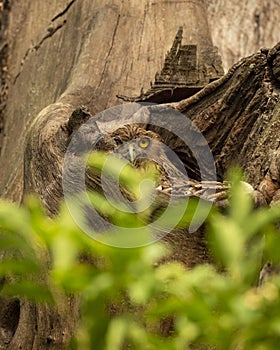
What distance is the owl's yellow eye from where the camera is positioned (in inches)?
76.1

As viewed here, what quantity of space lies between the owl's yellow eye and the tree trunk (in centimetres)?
11

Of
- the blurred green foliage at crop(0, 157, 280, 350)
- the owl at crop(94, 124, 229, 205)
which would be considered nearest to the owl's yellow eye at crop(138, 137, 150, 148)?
the owl at crop(94, 124, 229, 205)

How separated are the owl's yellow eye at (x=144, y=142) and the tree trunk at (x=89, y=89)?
114 mm

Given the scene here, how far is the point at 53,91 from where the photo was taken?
286cm

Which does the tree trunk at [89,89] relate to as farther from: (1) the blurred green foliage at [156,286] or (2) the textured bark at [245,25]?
(1) the blurred green foliage at [156,286]

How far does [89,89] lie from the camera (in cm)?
250

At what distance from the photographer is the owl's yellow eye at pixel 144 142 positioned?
1.93 metres

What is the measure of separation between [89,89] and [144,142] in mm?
596

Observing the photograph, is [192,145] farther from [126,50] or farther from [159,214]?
[126,50]

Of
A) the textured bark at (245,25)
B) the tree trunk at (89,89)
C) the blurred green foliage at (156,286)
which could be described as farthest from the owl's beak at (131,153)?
the textured bark at (245,25)

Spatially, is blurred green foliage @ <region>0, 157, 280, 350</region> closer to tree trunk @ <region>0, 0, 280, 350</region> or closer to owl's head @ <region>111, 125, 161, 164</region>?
tree trunk @ <region>0, 0, 280, 350</region>

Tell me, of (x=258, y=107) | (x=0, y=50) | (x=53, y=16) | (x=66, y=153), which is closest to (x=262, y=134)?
(x=258, y=107)

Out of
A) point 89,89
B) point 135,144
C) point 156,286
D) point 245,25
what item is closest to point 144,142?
point 135,144

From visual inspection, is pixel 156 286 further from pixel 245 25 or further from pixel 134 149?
pixel 245 25
